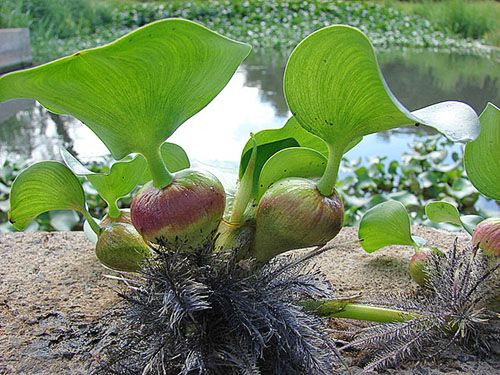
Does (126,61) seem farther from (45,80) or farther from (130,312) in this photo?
(130,312)

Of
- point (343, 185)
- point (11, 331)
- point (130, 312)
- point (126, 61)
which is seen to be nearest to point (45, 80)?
point (126, 61)

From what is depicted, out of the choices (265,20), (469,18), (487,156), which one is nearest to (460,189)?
(487,156)

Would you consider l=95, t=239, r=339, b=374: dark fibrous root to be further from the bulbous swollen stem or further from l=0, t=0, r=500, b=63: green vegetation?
l=0, t=0, r=500, b=63: green vegetation

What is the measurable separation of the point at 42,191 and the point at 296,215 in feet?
0.79

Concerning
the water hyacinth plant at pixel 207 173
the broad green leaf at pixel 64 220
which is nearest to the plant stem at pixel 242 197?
the water hyacinth plant at pixel 207 173

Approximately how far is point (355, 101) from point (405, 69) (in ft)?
10.5

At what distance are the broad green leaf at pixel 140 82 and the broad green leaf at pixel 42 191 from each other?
0.39ft

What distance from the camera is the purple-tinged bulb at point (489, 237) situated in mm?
482

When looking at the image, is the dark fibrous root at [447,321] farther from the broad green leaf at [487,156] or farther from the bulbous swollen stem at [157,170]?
the bulbous swollen stem at [157,170]

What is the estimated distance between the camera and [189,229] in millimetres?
410

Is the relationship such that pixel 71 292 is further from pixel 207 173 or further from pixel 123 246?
pixel 207 173

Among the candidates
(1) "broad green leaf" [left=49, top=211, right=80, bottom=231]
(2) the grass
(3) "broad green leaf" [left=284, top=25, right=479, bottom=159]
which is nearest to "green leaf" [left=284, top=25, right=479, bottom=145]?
(3) "broad green leaf" [left=284, top=25, right=479, bottom=159]

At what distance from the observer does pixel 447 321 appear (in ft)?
1.53

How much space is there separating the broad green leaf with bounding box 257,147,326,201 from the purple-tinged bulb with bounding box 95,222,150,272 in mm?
121
